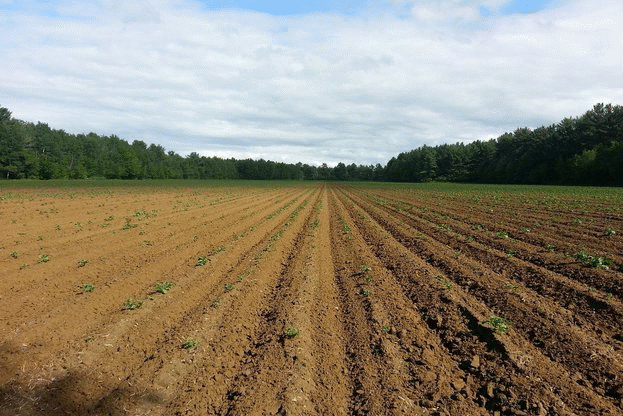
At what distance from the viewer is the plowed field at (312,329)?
4566 millimetres

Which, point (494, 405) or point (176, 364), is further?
point (176, 364)

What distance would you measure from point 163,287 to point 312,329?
3.71 metres

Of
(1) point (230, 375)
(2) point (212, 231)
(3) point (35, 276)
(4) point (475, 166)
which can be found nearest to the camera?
(1) point (230, 375)

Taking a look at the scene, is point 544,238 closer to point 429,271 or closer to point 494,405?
point 429,271

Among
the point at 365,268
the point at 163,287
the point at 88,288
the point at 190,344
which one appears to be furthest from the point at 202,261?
the point at 190,344

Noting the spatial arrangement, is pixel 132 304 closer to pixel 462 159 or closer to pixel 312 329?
pixel 312 329

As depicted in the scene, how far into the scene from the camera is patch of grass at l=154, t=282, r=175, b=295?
8.32 meters

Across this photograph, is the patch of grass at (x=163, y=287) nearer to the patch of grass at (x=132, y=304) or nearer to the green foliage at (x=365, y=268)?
the patch of grass at (x=132, y=304)

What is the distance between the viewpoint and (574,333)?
19.9 feet

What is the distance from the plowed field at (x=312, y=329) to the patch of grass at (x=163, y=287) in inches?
2.6

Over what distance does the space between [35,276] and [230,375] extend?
701cm

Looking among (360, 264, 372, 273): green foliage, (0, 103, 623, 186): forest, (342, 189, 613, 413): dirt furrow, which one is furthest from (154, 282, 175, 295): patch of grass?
(0, 103, 623, 186): forest

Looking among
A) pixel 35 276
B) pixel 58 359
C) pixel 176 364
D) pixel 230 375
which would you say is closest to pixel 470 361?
pixel 230 375

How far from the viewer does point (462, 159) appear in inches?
5044
